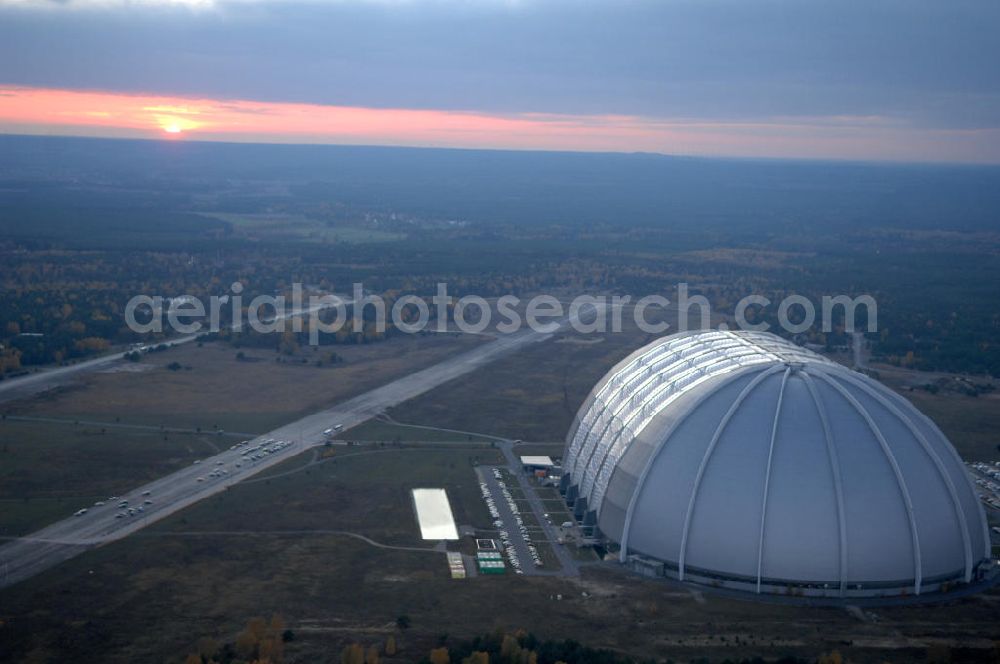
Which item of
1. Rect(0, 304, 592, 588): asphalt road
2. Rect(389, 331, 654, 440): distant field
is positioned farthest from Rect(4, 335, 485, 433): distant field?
Rect(389, 331, 654, 440): distant field

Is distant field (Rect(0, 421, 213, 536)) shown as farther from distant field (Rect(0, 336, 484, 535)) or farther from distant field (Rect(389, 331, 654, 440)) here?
distant field (Rect(389, 331, 654, 440))

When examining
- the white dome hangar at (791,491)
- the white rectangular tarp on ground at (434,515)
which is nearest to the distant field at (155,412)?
the white rectangular tarp on ground at (434,515)

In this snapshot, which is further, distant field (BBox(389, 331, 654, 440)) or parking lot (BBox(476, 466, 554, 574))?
distant field (BBox(389, 331, 654, 440))

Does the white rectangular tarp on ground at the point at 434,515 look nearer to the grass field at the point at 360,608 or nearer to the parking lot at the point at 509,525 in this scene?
the grass field at the point at 360,608

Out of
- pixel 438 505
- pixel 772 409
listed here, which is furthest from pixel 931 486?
pixel 438 505

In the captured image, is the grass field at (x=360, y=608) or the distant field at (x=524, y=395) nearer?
the grass field at (x=360, y=608)

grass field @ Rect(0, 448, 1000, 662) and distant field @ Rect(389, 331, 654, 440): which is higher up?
distant field @ Rect(389, 331, 654, 440)
